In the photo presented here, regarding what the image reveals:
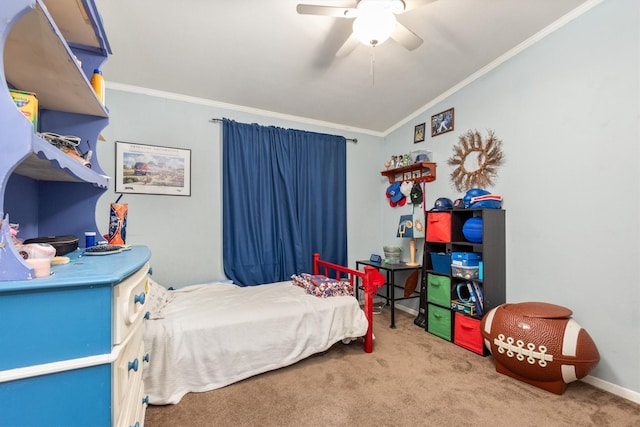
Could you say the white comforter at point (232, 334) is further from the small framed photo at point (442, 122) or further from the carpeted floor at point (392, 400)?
the small framed photo at point (442, 122)

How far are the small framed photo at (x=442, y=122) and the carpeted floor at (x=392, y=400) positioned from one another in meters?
2.28

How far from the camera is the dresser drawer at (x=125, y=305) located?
0.79 metres

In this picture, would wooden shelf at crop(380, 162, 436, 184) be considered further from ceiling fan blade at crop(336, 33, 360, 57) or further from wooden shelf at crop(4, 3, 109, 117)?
wooden shelf at crop(4, 3, 109, 117)

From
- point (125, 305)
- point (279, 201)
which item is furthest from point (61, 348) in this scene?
point (279, 201)

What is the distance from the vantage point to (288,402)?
183cm

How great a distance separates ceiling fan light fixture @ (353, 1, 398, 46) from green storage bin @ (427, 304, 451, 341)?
241 centimetres

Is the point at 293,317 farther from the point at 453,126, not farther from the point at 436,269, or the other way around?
the point at 453,126

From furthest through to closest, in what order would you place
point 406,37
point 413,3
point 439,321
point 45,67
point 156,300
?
point 439,321 → point 156,300 → point 406,37 → point 413,3 → point 45,67

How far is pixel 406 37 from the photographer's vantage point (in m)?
1.83

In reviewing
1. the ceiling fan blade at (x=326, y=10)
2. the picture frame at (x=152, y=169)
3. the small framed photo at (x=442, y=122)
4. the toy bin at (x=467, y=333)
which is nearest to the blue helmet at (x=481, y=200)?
the small framed photo at (x=442, y=122)

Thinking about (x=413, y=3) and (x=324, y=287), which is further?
(x=324, y=287)

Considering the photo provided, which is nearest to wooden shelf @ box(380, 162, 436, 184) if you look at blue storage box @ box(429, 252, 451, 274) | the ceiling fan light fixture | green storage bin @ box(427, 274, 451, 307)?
blue storage box @ box(429, 252, 451, 274)

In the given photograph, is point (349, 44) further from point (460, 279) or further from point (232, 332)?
point (460, 279)

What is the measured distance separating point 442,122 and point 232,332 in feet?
9.68
